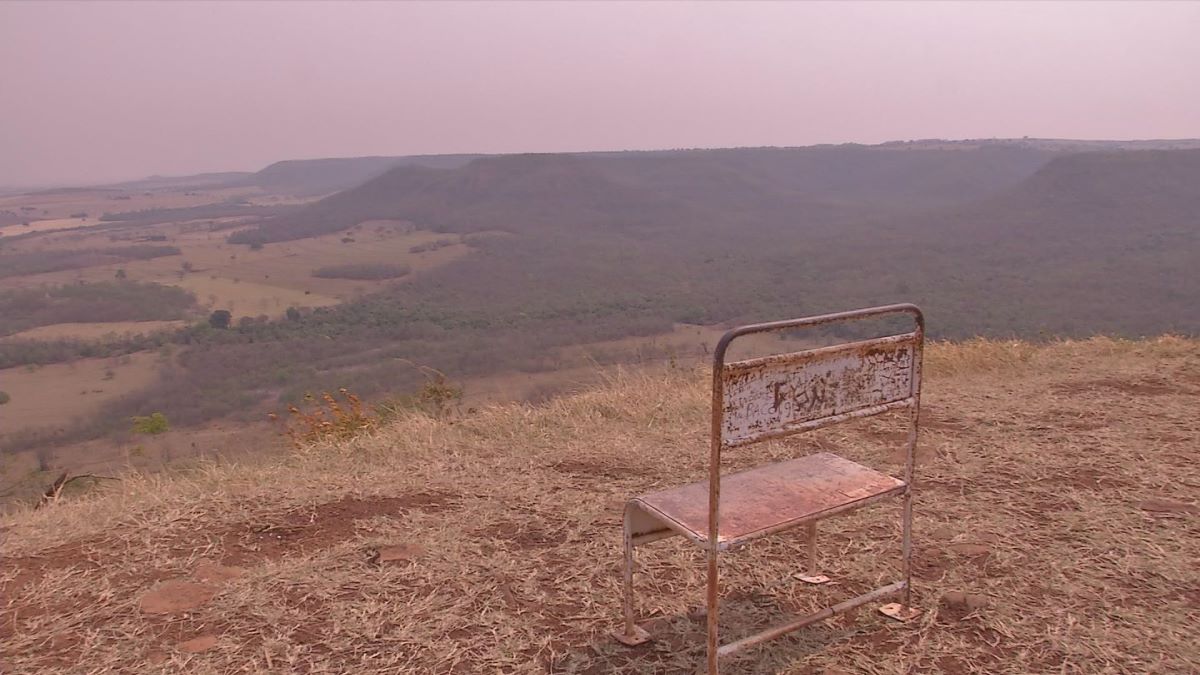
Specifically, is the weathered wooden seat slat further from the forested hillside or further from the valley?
the forested hillside

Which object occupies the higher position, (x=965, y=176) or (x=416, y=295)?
(x=965, y=176)

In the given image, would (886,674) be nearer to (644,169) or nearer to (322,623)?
(322,623)

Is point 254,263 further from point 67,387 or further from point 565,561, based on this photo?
point 565,561

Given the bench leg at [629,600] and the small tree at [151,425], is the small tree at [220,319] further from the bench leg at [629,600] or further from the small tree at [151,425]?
the bench leg at [629,600]

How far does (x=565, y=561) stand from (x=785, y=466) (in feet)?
3.64

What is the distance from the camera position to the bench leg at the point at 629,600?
257 cm

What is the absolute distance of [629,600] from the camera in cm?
266

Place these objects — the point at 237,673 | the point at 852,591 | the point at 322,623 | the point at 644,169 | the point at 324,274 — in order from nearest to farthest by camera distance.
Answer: the point at 237,673
the point at 322,623
the point at 852,591
the point at 324,274
the point at 644,169

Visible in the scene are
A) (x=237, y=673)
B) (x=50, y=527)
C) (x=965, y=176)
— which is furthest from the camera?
(x=965, y=176)

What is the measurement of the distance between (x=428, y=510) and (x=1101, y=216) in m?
82.6

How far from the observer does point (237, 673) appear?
2.50 m

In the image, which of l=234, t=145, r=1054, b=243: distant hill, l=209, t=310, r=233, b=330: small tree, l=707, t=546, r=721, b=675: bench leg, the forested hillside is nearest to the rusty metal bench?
l=707, t=546, r=721, b=675: bench leg

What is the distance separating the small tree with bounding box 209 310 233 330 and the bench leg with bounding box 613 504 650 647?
48.3 meters

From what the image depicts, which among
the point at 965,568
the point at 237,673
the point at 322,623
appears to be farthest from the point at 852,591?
the point at 237,673
